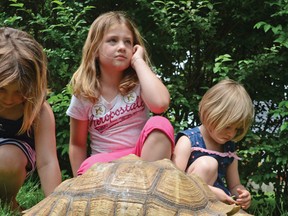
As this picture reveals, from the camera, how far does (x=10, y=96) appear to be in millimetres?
3525

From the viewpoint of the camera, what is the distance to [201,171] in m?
3.48

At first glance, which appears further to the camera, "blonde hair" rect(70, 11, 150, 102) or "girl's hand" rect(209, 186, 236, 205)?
"blonde hair" rect(70, 11, 150, 102)

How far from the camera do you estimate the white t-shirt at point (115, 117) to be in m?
3.89

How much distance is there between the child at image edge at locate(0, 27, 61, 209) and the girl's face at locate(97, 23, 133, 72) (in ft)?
1.50

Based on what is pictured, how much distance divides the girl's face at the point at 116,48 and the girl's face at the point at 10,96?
0.68m

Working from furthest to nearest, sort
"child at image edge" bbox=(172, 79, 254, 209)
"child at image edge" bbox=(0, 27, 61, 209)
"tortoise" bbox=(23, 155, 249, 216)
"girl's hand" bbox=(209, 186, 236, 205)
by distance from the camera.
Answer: "child at image edge" bbox=(172, 79, 254, 209), "child at image edge" bbox=(0, 27, 61, 209), "girl's hand" bbox=(209, 186, 236, 205), "tortoise" bbox=(23, 155, 249, 216)

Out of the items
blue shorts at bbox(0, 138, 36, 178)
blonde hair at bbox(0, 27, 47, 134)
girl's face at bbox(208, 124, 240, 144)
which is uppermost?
blonde hair at bbox(0, 27, 47, 134)

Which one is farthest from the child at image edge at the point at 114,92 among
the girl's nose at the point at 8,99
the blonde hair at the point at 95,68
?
the girl's nose at the point at 8,99

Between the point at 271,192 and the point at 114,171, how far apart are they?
264cm

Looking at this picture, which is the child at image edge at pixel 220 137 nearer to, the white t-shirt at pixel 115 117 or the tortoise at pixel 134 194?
the white t-shirt at pixel 115 117

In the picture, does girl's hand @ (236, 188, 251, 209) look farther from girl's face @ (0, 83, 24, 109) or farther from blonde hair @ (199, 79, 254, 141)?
girl's face @ (0, 83, 24, 109)

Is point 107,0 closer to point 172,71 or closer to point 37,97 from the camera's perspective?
point 172,71

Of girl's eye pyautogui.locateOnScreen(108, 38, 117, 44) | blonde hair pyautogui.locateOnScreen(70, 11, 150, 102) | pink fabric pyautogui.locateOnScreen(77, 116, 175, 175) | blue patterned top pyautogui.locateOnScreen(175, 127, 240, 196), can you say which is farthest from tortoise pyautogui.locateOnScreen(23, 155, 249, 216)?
girl's eye pyautogui.locateOnScreen(108, 38, 117, 44)

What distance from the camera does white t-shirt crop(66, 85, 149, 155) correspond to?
153 inches
